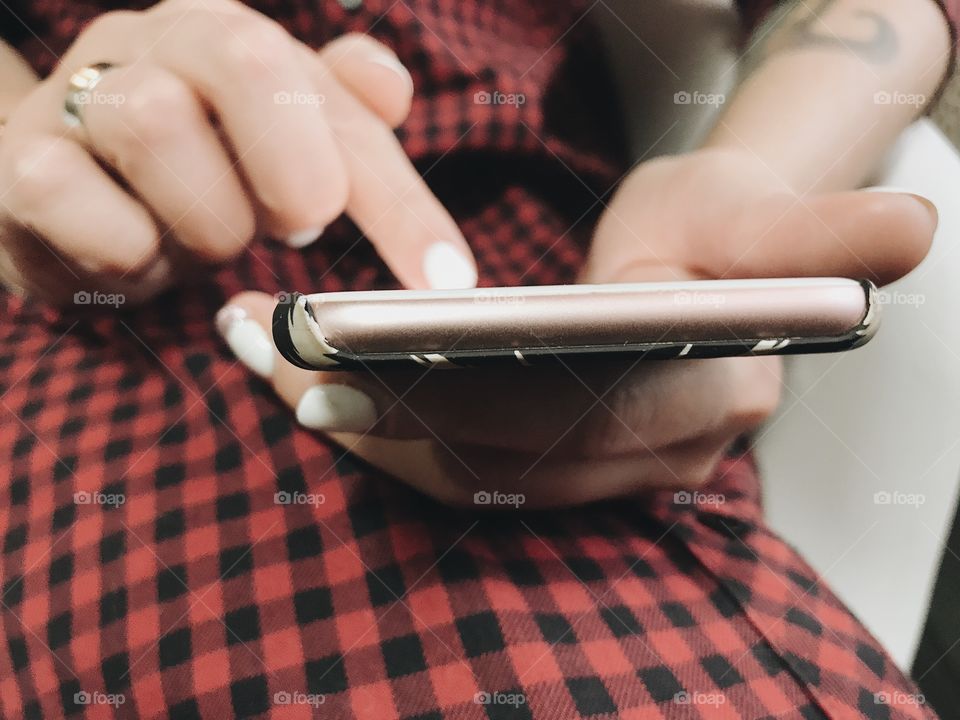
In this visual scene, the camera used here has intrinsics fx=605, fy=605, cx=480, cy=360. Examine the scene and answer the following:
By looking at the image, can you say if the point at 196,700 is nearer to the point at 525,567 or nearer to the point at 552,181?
the point at 525,567

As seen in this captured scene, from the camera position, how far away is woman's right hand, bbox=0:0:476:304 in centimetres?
32

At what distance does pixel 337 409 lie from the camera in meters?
0.32

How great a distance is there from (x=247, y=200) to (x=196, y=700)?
0.94 ft

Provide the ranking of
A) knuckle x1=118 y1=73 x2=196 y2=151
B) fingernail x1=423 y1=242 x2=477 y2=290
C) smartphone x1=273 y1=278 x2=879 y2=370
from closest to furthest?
1. smartphone x1=273 y1=278 x2=879 y2=370
2. knuckle x1=118 y1=73 x2=196 y2=151
3. fingernail x1=423 y1=242 x2=477 y2=290

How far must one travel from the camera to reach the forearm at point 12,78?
46 centimetres

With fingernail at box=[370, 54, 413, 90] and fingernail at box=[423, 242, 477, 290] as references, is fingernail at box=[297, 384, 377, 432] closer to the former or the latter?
fingernail at box=[423, 242, 477, 290]

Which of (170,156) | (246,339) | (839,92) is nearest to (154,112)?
(170,156)

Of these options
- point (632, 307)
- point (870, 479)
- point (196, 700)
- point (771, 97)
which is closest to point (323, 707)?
point (196, 700)

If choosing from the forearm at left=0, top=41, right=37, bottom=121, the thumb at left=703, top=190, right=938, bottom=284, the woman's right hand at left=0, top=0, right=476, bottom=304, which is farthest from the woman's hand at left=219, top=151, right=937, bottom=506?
the forearm at left=0, top=41, right=37, bottom=121

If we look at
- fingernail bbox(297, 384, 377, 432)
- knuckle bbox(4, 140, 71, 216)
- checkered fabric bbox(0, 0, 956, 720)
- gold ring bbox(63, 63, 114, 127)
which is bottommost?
checkered fabric bbox(0, 0, 956, 720)

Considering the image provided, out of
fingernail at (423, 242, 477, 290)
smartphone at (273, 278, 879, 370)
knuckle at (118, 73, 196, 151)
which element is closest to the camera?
smartphone at (273, 278, 879, 370)

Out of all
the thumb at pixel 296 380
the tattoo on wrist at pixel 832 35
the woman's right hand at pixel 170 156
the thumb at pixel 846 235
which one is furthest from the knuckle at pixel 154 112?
the tattoo on wrist at pixel 832 35

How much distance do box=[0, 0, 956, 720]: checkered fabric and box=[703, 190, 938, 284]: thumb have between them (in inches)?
8.8

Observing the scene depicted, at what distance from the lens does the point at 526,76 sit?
0.56 m
